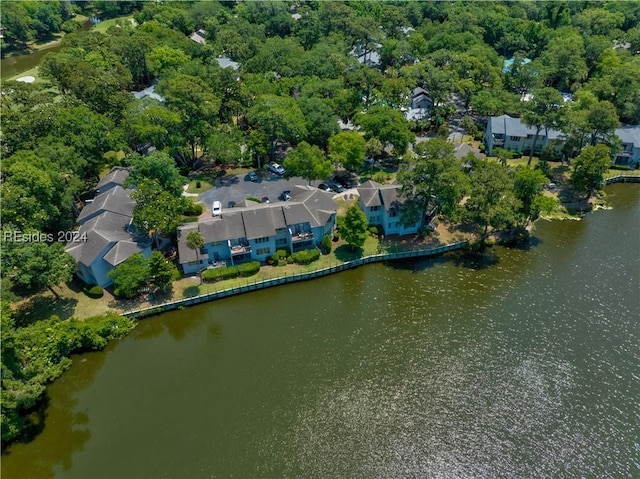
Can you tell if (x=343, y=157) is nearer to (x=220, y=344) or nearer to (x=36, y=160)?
(x=220, y=344)

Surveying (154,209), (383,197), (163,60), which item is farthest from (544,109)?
(163,60)

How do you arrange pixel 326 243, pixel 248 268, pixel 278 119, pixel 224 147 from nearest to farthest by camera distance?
pixel 248 268 → pixel 326 243 → pixel 224 147 → pixel 278 119

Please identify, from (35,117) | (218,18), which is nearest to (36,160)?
(35,117)

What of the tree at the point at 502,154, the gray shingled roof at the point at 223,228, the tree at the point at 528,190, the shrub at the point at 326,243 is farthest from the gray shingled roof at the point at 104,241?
the tree at the point at 502,154

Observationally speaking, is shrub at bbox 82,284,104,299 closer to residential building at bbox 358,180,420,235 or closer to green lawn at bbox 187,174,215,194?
green lawn at bbox 187,174,215,194

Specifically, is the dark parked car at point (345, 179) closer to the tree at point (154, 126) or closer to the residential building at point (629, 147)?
the tree at point (154, 126)

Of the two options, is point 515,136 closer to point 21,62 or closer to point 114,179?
point 114,179
